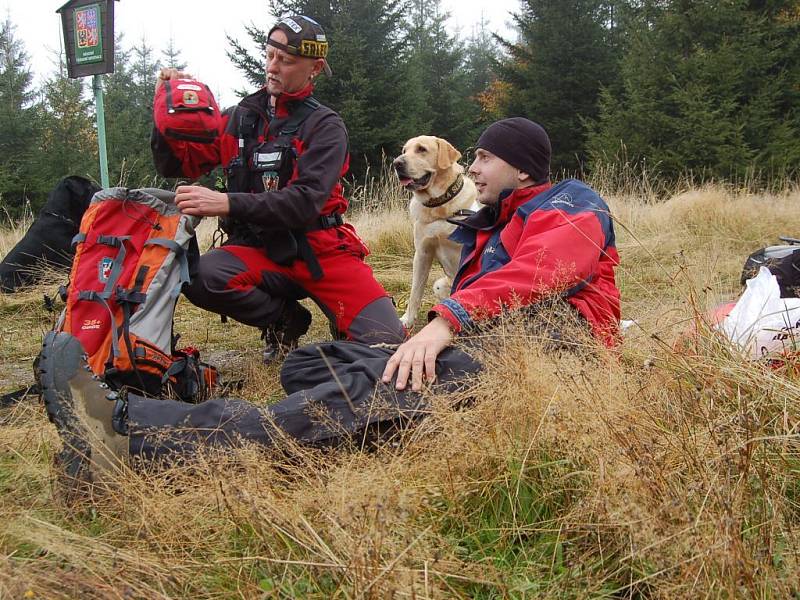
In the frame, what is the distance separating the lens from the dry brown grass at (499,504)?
1.29 meters

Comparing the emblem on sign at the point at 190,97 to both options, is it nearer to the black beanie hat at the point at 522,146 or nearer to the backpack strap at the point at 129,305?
the backpack strap at the point at 129,305

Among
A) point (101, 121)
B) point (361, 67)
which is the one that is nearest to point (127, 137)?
point (361, 67)

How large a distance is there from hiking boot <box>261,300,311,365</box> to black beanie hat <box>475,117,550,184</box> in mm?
1463

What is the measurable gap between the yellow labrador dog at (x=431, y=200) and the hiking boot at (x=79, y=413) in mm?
2996

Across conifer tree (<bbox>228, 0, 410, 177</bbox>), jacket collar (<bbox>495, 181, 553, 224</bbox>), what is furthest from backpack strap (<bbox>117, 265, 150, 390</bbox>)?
conifer tree (<bbox>228, 0, 410, 177</bbox>)

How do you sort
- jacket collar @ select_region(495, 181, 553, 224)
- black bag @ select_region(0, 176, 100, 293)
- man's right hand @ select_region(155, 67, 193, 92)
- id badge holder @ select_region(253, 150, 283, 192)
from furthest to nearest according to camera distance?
black bag @ select_region(0, 176, 100, 293)
id badge holder @ select_region(253, 150, 283, 192)
man's right hand @ select_region(155, 67, 193, 92)
jacket collar @ select_region(495, 181, 553, 224)

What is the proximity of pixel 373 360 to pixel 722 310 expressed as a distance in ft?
6.27

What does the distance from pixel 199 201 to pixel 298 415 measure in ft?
4.31

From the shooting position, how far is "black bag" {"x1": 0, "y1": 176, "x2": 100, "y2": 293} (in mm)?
5488

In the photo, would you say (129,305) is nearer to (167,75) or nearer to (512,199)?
(167,75)

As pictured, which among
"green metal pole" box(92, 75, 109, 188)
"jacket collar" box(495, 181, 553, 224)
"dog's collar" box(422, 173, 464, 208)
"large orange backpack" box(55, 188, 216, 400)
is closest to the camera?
"large orange backpack" box(55, 188, 216, 400)

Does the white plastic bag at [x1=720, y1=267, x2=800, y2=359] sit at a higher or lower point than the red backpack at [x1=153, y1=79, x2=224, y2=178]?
lower

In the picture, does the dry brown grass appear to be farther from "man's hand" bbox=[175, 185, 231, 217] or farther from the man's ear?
the man's ear

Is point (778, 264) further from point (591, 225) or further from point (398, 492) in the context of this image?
point (398, 492)
